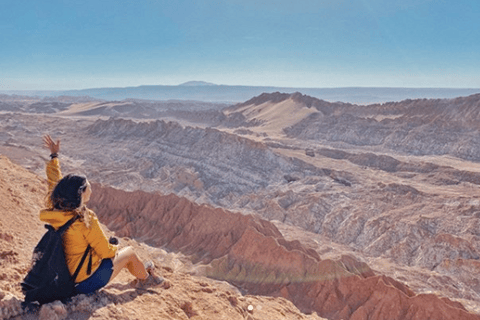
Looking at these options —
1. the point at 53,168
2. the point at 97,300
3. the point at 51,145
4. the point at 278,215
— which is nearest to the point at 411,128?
the point at 278,215

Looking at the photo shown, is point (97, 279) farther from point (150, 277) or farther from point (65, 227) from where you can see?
point (150, 277)

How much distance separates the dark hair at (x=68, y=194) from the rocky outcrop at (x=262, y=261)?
10.0 m

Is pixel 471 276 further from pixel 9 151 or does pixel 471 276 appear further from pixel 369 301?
Answer: pixel 9 151

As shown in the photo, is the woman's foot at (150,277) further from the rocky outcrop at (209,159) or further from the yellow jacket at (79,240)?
the rocky outcrop at (209,159)

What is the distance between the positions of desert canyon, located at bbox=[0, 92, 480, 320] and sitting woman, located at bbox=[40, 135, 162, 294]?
349mm

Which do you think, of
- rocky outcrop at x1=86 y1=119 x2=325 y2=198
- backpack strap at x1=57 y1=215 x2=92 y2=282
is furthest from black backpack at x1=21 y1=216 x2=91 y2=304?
rocky outcrop at x1=86 y1=119 x2=325 y2=198

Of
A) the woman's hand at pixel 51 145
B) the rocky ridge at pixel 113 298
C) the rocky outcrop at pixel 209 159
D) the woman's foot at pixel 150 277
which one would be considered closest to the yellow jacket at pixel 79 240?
the rocky ridge at pixel 113 298

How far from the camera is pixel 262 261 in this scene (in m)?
14.7

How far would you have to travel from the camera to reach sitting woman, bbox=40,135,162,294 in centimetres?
370

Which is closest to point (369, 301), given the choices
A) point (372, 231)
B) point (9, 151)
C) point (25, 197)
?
point (25, 197)

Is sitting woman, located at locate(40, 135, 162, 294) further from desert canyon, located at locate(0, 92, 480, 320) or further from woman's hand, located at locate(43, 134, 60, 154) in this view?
woman's hand, located at locate(43, 134, 60, 154)

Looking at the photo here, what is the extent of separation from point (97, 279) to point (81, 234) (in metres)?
0.74

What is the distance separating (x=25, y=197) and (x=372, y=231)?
19.1 meters

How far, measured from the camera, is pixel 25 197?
33.5 ft
